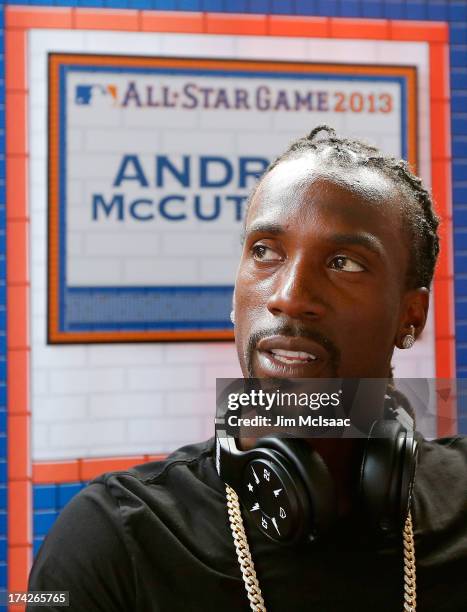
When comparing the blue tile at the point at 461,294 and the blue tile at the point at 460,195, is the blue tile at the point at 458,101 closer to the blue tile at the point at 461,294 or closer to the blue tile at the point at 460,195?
the blue tile at the point at 460,195

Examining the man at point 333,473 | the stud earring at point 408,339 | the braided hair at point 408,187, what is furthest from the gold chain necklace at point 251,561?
the braided hair at point 408,187

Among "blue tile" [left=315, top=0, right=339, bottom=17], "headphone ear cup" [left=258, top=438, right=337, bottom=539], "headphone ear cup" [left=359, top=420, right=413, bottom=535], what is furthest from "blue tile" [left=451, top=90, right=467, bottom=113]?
"headphone ear cup" [left=258, top=438, right=337, bottom=539]

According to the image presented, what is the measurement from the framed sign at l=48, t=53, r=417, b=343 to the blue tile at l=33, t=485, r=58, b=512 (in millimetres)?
402

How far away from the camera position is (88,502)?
865mm

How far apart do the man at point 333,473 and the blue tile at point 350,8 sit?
1.21m

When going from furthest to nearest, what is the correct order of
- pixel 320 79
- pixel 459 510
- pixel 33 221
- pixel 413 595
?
pixel 320 79 → pixel 33 221 → pixel 459 510 → pixel 413 595

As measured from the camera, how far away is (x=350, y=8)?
197cm

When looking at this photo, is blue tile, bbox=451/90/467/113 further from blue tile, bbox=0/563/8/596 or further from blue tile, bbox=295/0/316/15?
blue tile, bbox=0/563/8/596

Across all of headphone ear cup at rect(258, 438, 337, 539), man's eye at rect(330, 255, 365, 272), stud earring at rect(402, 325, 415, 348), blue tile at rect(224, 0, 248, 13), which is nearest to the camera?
headphone ear cup at rect(258, 438, 337, 539)

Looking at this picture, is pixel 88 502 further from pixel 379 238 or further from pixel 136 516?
pixel 379 238

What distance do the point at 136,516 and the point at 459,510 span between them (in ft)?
1.49

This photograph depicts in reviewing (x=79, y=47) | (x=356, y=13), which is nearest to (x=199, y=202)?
(x=79, y=47)

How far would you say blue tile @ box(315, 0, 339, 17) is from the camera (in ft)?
6.38

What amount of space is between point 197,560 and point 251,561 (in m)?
0.07
